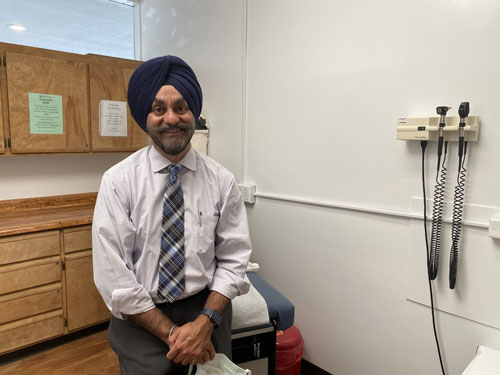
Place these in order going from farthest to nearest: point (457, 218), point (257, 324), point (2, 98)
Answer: point (2, 98) < point (257, 324) < point (457, 218)

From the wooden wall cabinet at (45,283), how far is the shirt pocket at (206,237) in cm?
139

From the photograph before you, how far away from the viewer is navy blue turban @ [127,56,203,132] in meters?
1.19

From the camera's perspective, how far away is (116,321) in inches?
49.8

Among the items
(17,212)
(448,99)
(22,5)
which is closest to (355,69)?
(448,99)

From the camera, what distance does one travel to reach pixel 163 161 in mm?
1273

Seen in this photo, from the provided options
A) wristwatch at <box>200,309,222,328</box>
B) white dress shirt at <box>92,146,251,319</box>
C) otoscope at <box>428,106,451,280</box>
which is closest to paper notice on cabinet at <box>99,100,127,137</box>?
white dress shirt at <box>92,146,251,319</box>

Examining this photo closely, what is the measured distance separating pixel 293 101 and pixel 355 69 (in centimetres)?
40

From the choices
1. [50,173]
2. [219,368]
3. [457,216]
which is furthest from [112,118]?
[457,216]

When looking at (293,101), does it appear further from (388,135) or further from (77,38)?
(77,38)

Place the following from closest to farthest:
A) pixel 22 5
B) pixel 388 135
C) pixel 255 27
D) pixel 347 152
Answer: pixel 388 135, pixel 347 152, pixel 255 27, pixel 22 5

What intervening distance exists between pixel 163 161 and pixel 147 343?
1.97ft

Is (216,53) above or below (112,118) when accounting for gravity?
above

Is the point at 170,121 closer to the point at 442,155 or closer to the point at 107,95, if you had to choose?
the point at 442,155

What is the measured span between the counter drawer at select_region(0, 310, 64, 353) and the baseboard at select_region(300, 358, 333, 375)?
4.98 ft
